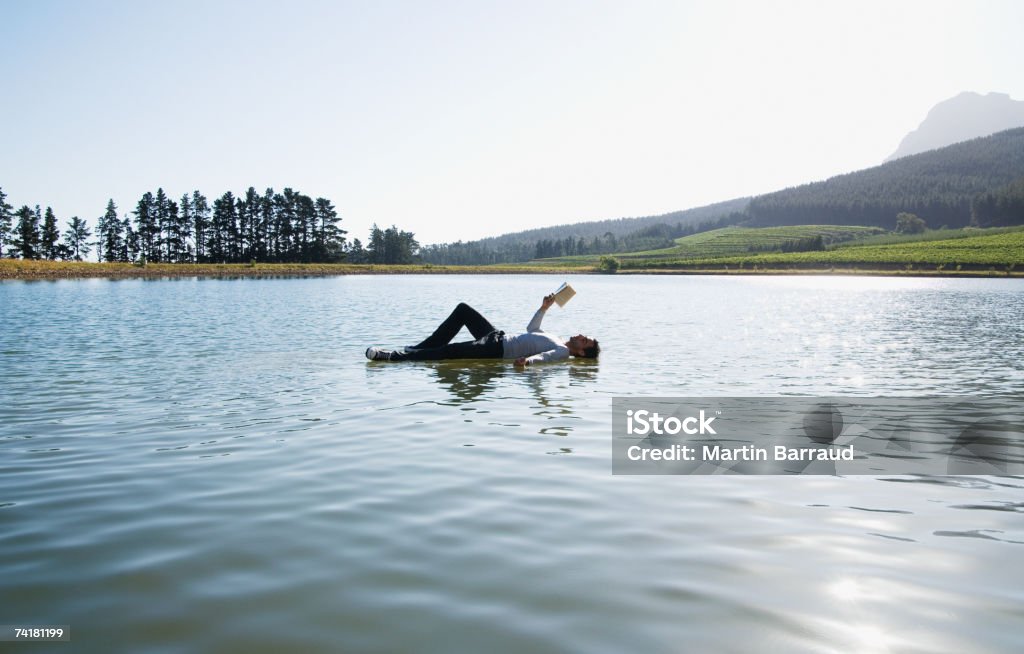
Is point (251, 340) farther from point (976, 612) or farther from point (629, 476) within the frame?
point (976, 612)

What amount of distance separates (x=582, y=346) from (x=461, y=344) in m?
2.91

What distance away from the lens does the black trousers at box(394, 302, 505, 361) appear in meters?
16.5

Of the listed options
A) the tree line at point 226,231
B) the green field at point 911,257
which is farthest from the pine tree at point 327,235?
the green field at point 911,257

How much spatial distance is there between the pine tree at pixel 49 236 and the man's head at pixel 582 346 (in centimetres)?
13927

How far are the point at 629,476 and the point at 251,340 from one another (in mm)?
17102

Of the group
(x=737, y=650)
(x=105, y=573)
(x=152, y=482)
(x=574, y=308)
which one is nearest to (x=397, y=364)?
(x=152, y=482)

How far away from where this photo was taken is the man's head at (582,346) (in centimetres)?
1658

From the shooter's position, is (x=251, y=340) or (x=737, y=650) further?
(x=251, y=340)

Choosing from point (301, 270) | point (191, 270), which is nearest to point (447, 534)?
point (191, 270)

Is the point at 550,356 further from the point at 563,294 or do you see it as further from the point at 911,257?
the point at 911,257

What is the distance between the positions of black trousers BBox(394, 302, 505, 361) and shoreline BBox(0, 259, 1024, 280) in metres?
95.3

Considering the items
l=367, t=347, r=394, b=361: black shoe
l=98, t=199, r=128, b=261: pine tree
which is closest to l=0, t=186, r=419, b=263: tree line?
l=98, t=199, r=128, b=261: pine tree

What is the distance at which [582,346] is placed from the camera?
16.6 meters

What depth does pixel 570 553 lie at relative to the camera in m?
5.23
